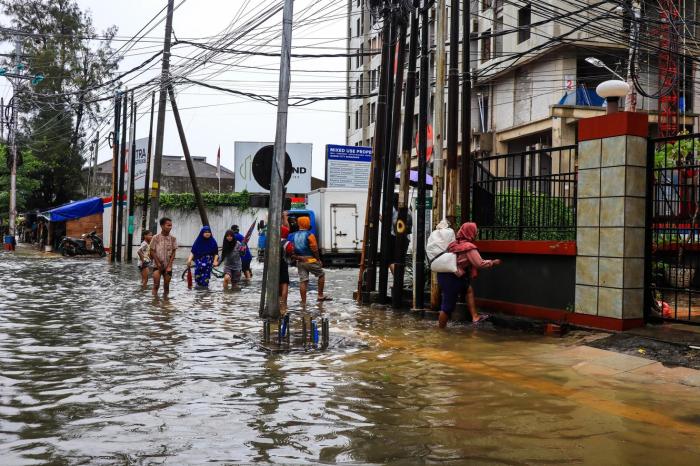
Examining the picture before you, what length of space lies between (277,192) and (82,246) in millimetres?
31595

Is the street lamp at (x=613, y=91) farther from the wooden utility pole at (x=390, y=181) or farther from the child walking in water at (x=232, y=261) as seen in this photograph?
the child walking in water at (x=232, y=261)

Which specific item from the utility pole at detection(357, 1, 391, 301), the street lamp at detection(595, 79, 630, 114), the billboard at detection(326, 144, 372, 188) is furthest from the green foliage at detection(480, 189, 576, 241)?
the billboard at detection(326, 144, 372, 188)

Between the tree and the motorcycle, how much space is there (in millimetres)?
14467

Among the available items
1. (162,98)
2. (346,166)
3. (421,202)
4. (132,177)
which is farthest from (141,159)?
(421,202)

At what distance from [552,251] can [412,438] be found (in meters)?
6.08

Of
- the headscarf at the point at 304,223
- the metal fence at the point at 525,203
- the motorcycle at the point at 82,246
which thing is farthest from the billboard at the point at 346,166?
the metal fence at the point at 525,203

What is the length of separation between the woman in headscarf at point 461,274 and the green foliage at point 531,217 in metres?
0.87

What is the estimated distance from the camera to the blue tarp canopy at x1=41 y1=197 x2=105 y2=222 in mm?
40000

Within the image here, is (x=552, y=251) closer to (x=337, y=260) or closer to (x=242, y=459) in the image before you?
(x=242, y=459)

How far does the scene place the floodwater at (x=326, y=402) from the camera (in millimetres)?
4965

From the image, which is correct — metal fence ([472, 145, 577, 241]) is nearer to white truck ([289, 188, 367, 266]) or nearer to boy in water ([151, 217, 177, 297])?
boy in water ([151, 217, 177, 297])

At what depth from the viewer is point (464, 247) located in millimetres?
11398

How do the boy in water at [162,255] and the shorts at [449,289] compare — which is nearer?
the shorts at [449,289]

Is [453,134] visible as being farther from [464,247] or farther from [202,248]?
[202,248]
